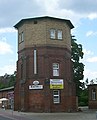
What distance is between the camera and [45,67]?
5203 centimetres

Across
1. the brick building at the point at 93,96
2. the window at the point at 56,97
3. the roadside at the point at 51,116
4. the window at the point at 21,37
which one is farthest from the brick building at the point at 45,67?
the brick building at the point at 93,96

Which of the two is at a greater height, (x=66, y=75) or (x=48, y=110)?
(x=66, y=75)

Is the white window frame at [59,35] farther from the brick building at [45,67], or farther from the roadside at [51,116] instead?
the roadside at [51,116]

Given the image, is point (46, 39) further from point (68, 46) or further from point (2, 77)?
point (2, 77)

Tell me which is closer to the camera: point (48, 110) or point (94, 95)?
point (48, 110)

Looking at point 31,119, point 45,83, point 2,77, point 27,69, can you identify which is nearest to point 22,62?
point 27,69

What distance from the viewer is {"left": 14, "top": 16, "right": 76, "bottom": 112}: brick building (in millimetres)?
51750

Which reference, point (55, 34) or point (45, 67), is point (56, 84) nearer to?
point (45, 67)

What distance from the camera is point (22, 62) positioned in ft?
180

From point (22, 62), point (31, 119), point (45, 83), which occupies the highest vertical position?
point (22, 62)

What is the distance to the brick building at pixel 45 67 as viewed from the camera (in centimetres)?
5175

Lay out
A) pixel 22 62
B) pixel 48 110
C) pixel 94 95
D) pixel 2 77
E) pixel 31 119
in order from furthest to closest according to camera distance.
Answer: pixel 2 77
pixel 94 95
pixel 22 62
pixel 48 110
pixel 31 119

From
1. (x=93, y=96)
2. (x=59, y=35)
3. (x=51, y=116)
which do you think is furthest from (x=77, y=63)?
(x=51, y=116)

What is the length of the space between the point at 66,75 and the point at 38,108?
22.0ft
